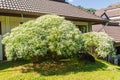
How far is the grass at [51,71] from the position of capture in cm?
993

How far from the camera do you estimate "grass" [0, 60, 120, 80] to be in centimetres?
993

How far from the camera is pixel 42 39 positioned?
35.1ft

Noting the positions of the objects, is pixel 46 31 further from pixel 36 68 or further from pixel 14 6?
pixel 14 6

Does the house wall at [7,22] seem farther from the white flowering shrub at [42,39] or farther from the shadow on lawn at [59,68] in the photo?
the shadow on lawn at [59,68]

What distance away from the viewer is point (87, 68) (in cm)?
1198

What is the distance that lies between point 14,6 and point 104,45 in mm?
6161

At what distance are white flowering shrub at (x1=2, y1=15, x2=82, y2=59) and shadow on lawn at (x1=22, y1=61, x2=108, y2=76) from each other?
809 mm

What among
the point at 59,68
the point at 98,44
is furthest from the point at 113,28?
the point at 59,68

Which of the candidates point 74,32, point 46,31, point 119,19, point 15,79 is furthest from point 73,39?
point 119,19

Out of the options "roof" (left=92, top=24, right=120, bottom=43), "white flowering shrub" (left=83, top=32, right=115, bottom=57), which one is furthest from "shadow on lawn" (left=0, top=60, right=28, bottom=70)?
"roof" (left=92, top=24, right=120, bottom=43)

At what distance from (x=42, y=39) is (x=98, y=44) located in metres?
5.14

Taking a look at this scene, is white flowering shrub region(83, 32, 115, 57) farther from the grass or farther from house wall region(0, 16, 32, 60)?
house wall region(0, 16, 32, 60)

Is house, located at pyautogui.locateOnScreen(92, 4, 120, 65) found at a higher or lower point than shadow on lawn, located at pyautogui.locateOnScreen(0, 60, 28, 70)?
higher

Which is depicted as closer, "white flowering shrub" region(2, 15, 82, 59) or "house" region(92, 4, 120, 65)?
"white flowering shrub" region(2, 15, 82, 59)
